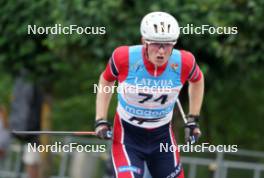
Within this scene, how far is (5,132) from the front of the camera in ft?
48.9

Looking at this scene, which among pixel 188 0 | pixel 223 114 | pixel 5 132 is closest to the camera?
pixel 188 0

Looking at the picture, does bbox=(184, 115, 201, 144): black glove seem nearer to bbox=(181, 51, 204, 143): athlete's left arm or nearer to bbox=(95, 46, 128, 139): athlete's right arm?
bbox=(181, 51, 204, 143): athlete's left arm

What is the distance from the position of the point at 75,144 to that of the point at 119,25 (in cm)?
324

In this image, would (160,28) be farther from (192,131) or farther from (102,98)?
(192,131)

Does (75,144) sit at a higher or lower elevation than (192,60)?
lower

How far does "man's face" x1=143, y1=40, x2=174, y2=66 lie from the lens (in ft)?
25.4

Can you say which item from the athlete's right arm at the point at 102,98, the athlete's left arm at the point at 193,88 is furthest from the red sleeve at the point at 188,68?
the athlete's right arm at the point at 102,98

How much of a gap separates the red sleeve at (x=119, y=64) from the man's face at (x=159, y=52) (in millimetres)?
251

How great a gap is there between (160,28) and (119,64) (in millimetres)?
492

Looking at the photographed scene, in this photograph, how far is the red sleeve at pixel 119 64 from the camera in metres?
7.93

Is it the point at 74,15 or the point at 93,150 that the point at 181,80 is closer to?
the point at 74,15

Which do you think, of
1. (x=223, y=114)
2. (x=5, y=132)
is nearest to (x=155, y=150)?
(x=5, y=132)

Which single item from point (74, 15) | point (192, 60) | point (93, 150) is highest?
point (74, 15)

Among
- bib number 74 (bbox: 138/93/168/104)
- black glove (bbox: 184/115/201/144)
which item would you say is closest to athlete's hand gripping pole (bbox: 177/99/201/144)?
black glove (bbox: 184/115/201/144)
